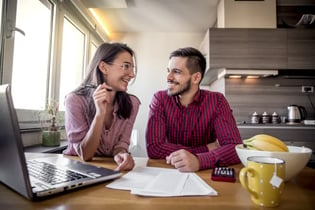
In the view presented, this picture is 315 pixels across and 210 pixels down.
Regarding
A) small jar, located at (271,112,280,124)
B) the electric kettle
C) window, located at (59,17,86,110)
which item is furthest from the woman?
the electric kettle

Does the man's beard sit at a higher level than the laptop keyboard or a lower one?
higher

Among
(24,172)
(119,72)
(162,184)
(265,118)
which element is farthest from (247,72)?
(24,172)

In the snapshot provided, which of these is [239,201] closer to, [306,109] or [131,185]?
[131,185]

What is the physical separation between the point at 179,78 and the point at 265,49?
1875 mm

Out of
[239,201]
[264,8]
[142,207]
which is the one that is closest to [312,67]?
[264,8]

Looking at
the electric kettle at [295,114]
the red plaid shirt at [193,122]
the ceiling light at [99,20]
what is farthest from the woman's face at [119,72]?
the electric kettle at [295,114]

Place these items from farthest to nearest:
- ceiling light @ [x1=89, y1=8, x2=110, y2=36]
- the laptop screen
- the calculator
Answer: ceiling light @ [x1=89, y1=8, x2=110, y2=36]
the calculator
the laptop screen

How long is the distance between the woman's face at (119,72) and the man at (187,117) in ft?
0.79

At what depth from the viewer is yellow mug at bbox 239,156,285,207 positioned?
1.59 ft

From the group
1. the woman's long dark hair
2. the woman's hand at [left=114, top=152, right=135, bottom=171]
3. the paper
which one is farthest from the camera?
the woman's long dark hair

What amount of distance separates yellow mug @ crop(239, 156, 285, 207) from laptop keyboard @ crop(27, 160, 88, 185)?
439 mm

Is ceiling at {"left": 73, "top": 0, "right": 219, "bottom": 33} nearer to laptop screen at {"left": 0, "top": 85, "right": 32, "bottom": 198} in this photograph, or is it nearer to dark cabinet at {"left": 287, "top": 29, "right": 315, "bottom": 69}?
dark cabinet at {"left": 287, "top": 29, "right": 315, "bottom": 69}

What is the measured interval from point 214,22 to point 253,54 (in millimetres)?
1123

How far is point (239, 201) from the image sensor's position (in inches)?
20.5
